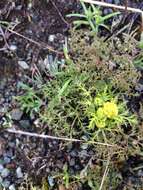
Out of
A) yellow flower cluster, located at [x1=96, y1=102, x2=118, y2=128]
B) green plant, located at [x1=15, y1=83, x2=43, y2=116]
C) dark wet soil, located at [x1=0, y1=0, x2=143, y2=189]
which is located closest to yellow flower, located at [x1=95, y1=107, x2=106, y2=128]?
yellow flower cluster, located at [x1=96, y1=102, x2=118, y2=128]

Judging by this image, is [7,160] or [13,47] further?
[13,47]

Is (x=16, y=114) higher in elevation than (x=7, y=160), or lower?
higher

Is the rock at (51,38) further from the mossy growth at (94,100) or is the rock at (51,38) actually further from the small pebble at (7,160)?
the small pebble at (7,160)

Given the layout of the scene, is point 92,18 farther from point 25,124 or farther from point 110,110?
point 25,124

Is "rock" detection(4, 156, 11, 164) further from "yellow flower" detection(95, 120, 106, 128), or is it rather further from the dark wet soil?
"yellow flower" detection(95, 120, 106, 128)

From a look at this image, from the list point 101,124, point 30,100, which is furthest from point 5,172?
point 101,124

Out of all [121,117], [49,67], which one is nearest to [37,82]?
[49,67]

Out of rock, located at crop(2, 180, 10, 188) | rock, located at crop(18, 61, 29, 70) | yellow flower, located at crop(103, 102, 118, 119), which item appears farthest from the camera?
rock, located at crop(18, 61, 29, 70)

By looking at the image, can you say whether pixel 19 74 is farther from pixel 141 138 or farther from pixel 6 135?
pixel 141 138
